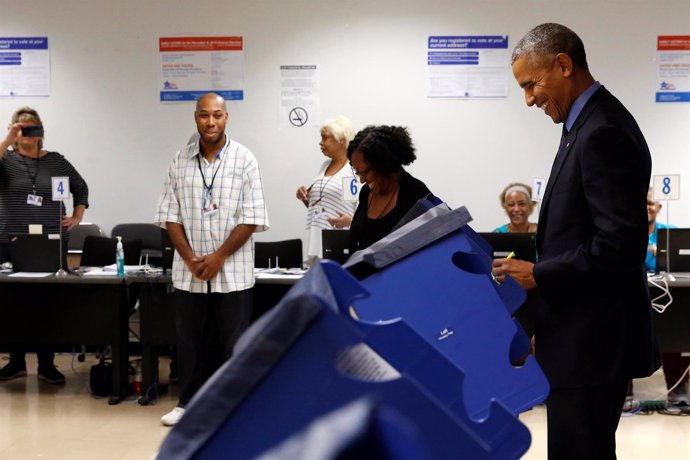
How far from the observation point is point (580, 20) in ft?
20.4

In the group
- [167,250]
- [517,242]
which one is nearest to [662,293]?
[517,242]

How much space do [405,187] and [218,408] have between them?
98.6 inches

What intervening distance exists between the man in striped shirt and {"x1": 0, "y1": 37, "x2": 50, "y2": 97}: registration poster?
2918 millimetres

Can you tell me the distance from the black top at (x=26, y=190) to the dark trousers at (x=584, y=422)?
429 centimetres

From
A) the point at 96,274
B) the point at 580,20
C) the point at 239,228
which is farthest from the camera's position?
the point at 580,20

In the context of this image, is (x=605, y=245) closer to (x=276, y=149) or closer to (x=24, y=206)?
(x=24, y=206)

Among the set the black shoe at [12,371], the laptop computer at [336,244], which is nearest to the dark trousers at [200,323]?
the laptop computer at [336,244]

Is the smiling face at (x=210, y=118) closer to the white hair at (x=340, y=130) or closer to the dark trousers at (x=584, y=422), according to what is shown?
the white hair at (x=340, y=130)

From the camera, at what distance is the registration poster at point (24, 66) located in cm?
654

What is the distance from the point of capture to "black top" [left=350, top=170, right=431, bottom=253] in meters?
3.13

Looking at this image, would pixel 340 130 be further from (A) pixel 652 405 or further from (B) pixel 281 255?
(A) pixel 652 405

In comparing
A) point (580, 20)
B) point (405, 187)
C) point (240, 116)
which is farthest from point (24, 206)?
point (580, 20)

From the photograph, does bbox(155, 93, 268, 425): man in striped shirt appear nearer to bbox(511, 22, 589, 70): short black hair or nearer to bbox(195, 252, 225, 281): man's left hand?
bbox(195, 252, 225, 281): man's left hand

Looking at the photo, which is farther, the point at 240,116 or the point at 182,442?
the point at 240,116
